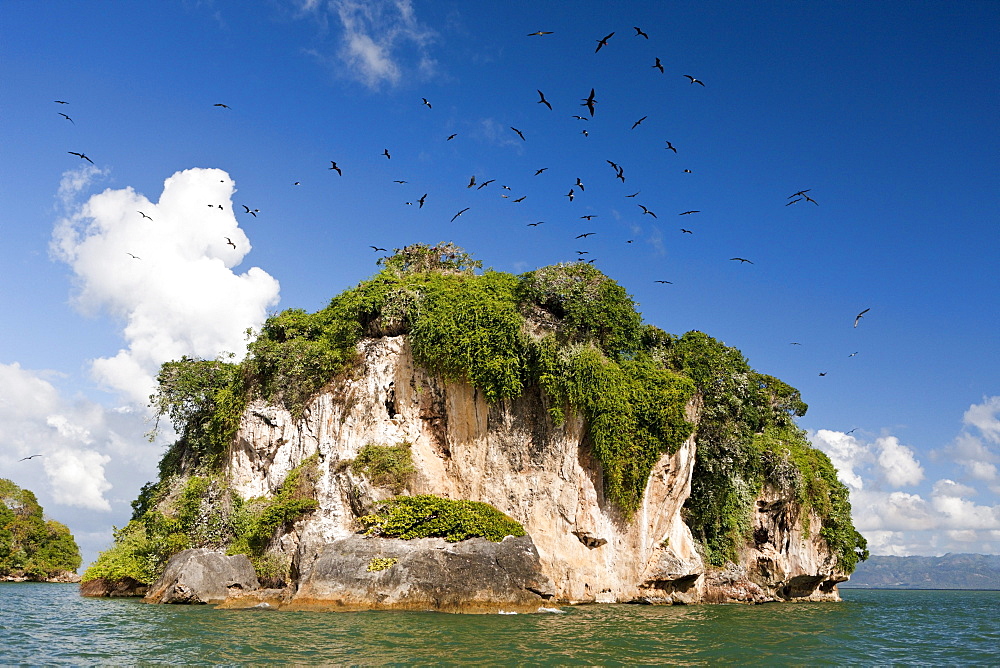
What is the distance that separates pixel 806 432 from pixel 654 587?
58.4 feet

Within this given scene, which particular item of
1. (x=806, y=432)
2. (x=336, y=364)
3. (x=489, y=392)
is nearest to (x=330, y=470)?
(x=336, y=364)

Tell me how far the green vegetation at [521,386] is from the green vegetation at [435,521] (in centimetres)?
23

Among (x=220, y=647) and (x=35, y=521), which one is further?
(x=35, y=521)

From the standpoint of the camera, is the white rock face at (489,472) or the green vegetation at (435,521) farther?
the white rock face at (489,472)

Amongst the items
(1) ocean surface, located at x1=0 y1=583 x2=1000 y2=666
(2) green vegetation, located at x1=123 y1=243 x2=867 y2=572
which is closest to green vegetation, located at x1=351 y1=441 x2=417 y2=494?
(2) green vegetation, located at x1=123 y1=243 x2=867 y2=572

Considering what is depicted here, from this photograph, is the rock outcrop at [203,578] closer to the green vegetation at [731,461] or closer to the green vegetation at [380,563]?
the green vegetation at [380,563]

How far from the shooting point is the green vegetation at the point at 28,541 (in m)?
49.3

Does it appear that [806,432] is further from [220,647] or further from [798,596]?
[220,647]

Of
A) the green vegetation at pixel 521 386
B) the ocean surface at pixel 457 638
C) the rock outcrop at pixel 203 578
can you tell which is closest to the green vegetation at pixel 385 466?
the green vegetation at pixel 521 386

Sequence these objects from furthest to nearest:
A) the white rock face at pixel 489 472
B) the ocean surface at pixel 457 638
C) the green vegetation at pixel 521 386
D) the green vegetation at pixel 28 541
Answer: the green vegetation at pixel 28 541
the green vegetation at pixel 521 386
the white rock face at pixel 489 472
the ocean surface at pixel 457 638

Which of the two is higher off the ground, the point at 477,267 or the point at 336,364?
the point at 477,267

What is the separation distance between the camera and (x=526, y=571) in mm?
22938

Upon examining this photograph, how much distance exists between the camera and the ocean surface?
13617mm

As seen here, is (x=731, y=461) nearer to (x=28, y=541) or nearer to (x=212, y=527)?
(x=212, y=527)
